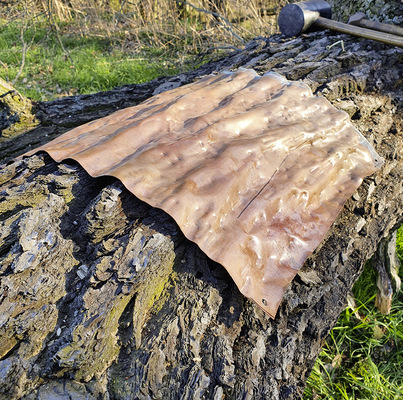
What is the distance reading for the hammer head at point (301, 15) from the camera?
10.2 ft

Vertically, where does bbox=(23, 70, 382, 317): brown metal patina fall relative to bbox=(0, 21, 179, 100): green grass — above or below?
above

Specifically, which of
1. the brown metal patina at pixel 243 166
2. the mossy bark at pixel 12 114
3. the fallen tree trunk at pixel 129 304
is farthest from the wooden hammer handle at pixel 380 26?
the mossy bark at pixel 12 114

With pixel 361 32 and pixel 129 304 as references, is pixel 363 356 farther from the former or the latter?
pixel 361 32

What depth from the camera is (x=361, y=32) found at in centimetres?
284

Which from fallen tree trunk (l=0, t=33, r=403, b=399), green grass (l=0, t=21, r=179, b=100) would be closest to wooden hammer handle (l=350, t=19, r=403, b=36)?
fallen tree trunk (l=0, t=33, r=403, b=399)

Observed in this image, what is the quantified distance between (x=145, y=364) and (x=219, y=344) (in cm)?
27

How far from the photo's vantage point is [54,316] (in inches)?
47.4

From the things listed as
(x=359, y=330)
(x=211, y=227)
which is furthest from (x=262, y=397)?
(x=359, y=330)

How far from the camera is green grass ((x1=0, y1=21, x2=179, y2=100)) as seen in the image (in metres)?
4.80

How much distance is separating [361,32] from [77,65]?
3.99m

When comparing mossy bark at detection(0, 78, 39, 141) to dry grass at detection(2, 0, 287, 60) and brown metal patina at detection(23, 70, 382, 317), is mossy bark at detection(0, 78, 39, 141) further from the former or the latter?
dry grass at detection(2, 0, 287, 60)

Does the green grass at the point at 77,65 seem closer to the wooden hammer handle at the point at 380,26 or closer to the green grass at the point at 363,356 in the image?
the wooden hammer handle at the point at 380,26

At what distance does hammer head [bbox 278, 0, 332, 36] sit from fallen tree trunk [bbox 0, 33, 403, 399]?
7.04 ft

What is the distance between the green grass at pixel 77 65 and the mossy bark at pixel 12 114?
6.57 feet
